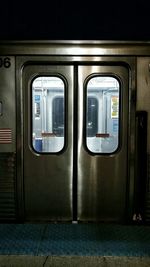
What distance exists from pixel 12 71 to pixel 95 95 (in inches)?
42.7

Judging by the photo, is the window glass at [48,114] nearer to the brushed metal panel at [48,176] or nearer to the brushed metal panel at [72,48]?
the brushed metal panel at [48,176]

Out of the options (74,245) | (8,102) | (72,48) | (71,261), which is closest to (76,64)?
(72,48)

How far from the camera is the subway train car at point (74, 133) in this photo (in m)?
3.84

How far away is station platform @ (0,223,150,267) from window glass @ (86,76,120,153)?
100 cm

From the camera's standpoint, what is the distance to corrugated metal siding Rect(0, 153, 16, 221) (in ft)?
12.9

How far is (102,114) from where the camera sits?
393 cm

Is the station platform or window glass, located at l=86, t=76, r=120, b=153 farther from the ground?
window glass, located at l=86, t=76, r=120, b=153

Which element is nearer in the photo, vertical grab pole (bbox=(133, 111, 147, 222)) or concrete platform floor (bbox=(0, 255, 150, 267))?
concrete platform floor (bbox=(0, 255, 150, 267))
